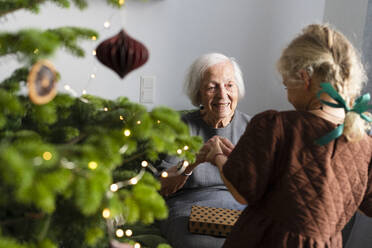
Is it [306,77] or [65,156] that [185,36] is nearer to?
[306,77]

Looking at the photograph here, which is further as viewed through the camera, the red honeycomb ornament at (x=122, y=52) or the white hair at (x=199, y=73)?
the white hair at (x=199, y=73)

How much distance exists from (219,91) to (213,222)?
0.62 metres

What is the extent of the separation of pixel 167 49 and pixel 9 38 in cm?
146

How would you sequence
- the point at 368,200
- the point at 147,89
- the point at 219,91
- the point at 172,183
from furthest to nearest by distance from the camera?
the point at 147,89 → the point at 219,91 → the point at 172,183 → the point at 368,200

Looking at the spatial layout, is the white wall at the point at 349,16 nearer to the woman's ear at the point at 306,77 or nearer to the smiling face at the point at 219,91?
the smiling face at the point at 219,91

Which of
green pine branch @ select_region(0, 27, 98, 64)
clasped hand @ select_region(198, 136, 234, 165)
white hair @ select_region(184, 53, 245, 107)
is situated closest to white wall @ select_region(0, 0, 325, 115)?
white hair @ select_region(184, 53, 245, 107)

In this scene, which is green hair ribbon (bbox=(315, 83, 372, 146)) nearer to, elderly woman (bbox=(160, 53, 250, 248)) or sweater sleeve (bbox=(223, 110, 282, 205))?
sweater sleeve (bbox=(223, 110, 282, 205))

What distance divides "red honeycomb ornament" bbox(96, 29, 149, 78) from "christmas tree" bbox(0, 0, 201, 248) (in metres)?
0.05

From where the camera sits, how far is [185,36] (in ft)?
7.16

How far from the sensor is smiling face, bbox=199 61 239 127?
69.4 inches

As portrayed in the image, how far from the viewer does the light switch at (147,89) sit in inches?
84.1

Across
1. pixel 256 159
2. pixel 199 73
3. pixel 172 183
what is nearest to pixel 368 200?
pixel 256 159

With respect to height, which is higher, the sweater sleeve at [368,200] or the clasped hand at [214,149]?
the clasped hand at [214,149]

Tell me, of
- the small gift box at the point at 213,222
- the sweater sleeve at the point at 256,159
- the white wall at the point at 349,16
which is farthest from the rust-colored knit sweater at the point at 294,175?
the white wall at the point at 349,16
